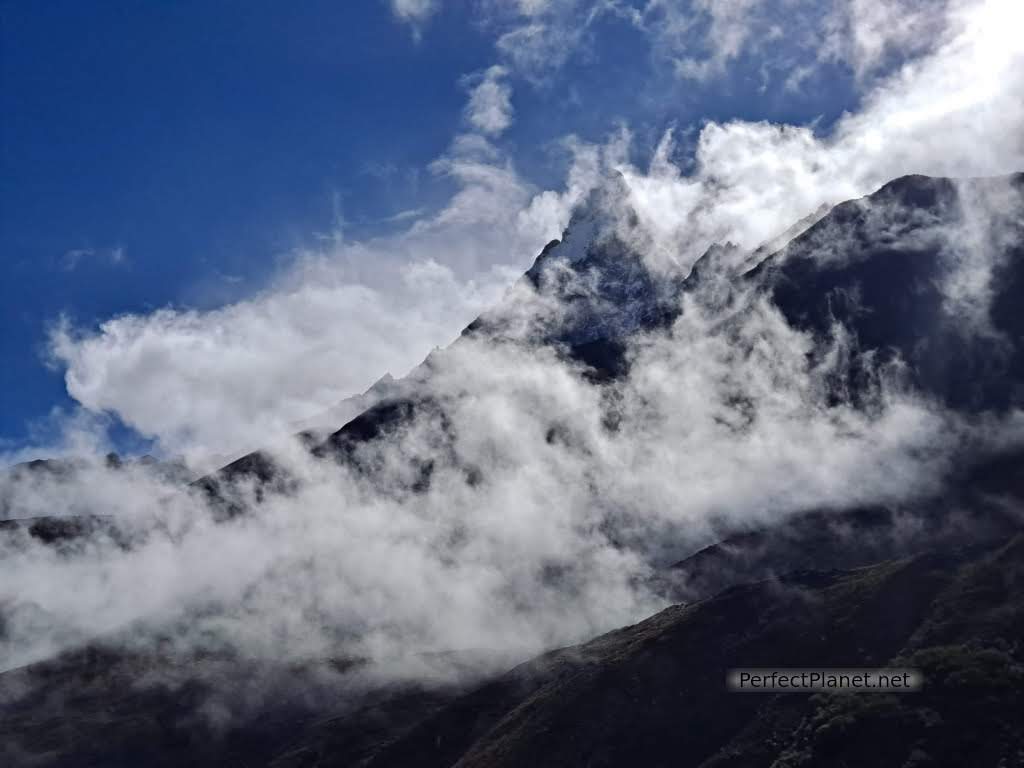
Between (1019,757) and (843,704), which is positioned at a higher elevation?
(843,704)

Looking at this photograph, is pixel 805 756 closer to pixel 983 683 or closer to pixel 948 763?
pixel 948 763

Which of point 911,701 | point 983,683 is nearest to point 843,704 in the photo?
point 911,701

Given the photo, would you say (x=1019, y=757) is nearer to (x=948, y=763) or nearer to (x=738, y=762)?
(x=948, y=763)

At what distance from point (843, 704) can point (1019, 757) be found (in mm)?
34148

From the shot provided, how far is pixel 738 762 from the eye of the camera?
193750 mm

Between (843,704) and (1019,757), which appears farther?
(843,704)

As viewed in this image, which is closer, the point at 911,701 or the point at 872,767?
the point at 872,767

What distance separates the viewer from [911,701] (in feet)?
636

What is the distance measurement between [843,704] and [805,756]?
16967 millimetres

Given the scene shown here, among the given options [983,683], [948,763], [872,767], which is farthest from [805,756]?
[983,683]

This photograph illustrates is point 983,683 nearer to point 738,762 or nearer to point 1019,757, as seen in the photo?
point 1019,757

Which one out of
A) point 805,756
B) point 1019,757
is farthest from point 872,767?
point 1019,757

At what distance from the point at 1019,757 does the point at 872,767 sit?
23.8 m

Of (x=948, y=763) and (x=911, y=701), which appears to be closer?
(x=948, y=763)
